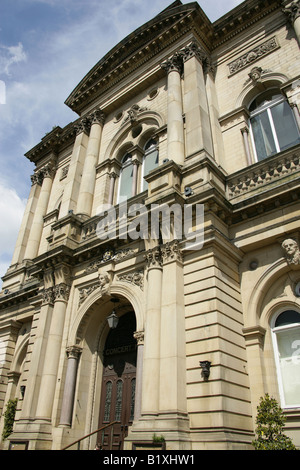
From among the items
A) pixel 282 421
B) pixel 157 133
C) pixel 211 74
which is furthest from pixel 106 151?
pixel 282 421

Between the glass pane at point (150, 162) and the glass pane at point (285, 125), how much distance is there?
18.1ft

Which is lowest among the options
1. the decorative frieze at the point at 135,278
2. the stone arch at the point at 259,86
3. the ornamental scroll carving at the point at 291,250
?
the ornamental scroll carving at the point at 291,250

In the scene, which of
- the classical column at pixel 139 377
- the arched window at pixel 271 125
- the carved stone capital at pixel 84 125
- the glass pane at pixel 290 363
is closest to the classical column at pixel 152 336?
the classical column at pixel 139 377

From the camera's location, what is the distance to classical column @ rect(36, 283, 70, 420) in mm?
13336

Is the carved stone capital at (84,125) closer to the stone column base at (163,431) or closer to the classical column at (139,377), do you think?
the classical column at (139,377)

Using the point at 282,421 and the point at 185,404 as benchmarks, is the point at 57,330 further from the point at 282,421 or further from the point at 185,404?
the point at 282,421

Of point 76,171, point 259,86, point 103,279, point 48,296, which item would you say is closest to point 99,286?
point 103,279

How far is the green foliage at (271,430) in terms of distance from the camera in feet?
28.1

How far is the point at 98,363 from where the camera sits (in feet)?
48.3

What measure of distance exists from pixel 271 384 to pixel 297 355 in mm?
1089

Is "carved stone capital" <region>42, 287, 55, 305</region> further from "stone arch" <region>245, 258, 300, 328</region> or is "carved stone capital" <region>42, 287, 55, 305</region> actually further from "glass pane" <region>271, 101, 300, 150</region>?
"glass pane" <region>271, 101, 300, 150</region>

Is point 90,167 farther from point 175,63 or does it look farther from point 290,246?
point 290,246

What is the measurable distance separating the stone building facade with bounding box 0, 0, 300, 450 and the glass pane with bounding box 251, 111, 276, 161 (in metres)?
0.05

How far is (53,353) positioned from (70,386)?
56.8 inches
